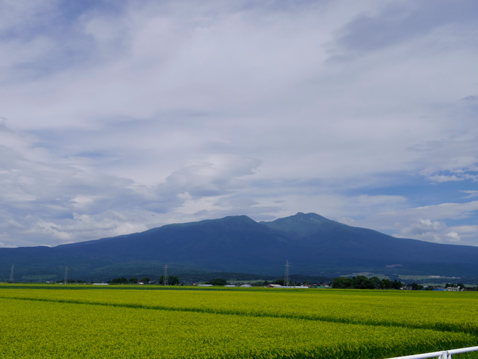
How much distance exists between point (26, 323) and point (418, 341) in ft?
62.9

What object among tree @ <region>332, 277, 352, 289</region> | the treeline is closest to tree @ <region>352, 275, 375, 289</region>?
the treeline

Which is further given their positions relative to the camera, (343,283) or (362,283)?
(343,283)

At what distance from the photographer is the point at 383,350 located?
18.8m

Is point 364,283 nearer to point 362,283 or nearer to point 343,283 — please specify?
point 362,283

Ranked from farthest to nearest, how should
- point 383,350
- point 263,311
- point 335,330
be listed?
point 263,311
point 335,330
point 383,350

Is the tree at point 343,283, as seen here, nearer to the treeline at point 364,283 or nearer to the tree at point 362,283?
the treeline at point 364,283

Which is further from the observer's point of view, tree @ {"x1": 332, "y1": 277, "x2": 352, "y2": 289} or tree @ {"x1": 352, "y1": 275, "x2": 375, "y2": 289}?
tree @ {"x1": 332, "y1": 277, "x2": 352, "y2": 289}

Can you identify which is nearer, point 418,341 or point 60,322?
point 418,341

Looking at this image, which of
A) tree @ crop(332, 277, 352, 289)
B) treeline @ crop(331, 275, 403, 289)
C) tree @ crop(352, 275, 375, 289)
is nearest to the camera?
tree @ crop(352, 275, 375, 289)

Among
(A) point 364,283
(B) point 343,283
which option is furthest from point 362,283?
(B) point 343,283

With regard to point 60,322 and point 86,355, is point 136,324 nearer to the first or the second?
point 60,322

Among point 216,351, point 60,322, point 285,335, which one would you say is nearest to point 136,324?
point 60,322

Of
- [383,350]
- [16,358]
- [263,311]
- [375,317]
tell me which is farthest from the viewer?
[263,311]

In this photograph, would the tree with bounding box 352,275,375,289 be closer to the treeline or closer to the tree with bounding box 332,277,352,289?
the treeline
